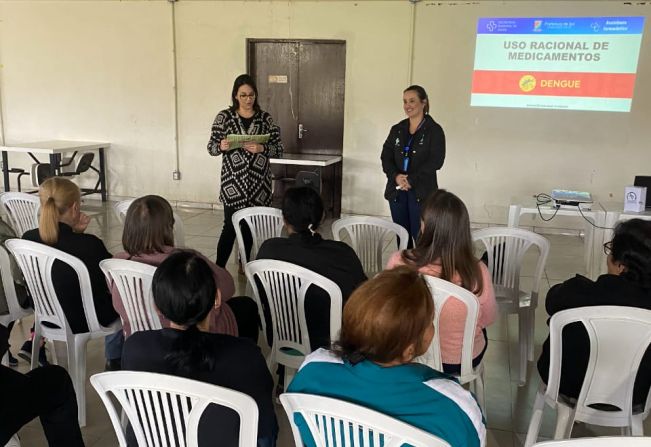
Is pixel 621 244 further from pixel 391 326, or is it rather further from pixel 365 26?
pixel 365 26

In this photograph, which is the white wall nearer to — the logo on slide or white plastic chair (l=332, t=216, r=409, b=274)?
the logo on slide

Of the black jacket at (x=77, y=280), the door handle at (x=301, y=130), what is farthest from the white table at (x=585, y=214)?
the door handle at (x=301, y=130)

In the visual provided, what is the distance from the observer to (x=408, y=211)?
392cm

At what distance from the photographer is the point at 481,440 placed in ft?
3.93

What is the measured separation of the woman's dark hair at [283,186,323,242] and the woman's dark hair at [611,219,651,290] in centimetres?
116

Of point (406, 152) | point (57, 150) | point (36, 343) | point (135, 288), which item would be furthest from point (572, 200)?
point (57, 150)

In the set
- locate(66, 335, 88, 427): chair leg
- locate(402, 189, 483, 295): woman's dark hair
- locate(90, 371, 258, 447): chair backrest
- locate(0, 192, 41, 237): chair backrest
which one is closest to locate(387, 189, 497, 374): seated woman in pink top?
locate(402, 189, 483, 295): woman's dark hair

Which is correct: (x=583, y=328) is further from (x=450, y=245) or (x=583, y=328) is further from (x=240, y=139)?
(x=240, y=139)

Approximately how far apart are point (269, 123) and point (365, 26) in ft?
9.32

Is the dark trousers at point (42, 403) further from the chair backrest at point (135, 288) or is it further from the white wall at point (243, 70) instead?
the white wall at point (243, 70)

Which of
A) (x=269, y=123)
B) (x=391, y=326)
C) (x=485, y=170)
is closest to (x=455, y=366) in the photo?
(x=391, y=326)

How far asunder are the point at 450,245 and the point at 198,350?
3.51 ft

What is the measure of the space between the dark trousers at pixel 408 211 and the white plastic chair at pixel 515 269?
2.98 feet

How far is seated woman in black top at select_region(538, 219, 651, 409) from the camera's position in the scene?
6.04ft
